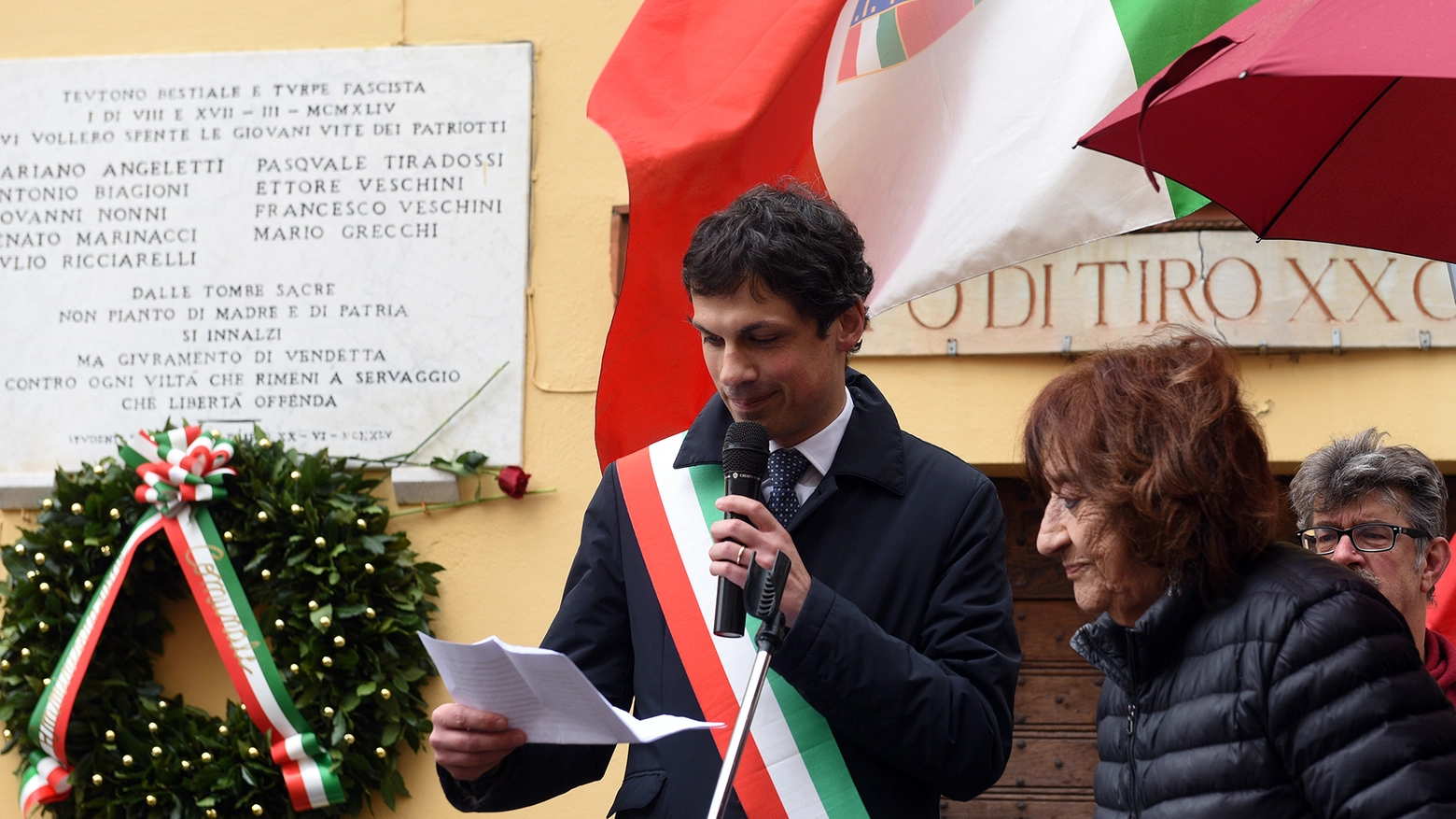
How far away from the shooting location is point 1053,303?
496 cm

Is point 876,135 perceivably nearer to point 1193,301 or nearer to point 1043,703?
point 1193,301

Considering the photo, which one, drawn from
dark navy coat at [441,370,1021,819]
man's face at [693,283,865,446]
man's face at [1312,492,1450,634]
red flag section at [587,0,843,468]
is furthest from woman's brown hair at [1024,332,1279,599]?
Result: red flag section at [587,0,843,468]

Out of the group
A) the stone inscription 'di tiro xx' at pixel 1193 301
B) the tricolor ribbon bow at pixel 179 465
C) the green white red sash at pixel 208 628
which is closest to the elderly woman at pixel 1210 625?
the stone inscription 'di tiro xx' at pixel 1193 301

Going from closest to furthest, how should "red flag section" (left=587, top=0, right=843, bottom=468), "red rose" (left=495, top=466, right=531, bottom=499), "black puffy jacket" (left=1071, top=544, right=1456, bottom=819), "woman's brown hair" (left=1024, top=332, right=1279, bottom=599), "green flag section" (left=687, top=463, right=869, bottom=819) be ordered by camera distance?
"black puffy jacket" (left=1071, top=544, right=1456, bottom=819) → "woman's brown hair" (left=1024, top=332, right=1279, bottom=599) → "green flag section" (left=687, top=463, right=869, bottom=819) → "red flag section" (left=587, top=0, right=843, bottom=468) → "red rose" (left=495, top=466, right=531, bottom=499)

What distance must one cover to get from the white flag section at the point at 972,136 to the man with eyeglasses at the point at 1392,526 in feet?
2.20

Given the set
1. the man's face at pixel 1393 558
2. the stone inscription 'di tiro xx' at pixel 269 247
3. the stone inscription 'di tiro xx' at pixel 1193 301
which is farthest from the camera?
the stone inscription 'di tiro xx' at pixel 269 247

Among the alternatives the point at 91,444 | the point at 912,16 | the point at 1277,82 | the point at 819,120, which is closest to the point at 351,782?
the point at 91,444

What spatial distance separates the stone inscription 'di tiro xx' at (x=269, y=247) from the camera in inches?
206

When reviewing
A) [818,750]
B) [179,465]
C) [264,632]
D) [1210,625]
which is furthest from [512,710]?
[179,465]

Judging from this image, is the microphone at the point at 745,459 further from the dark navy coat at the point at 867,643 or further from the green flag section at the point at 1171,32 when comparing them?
the green flag section at the point at 1171,32

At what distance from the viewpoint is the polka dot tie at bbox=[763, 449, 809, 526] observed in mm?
2273

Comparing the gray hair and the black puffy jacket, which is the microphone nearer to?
the black puffy jacket

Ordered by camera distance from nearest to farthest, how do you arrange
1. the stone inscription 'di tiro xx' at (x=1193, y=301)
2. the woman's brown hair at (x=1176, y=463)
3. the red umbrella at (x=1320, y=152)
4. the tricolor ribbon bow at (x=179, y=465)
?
the woman's brown hair at (x=1176, y=463) < the red umbrella at (x=1320, y=152) < the stone inscription 'di tiro xx' at (x=1193, y=301) < the tricolor ribbon bow at (x=179, y=465)

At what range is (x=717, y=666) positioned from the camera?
7.34 feet
